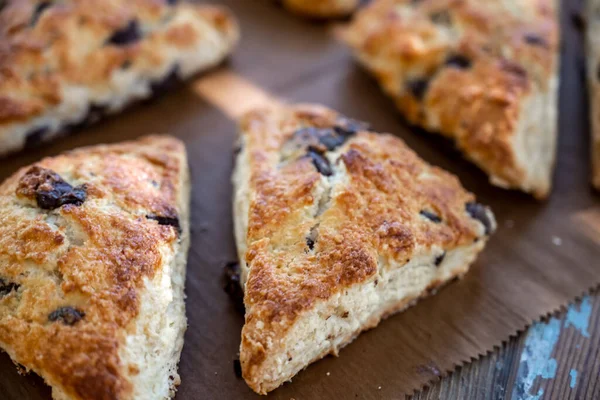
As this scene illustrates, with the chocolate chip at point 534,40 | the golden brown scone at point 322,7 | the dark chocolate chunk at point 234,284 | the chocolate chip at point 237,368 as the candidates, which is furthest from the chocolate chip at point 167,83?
the chocolate chip at point 534,40

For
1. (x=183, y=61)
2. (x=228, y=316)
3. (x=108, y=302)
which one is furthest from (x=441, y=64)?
(x=108, y=302)

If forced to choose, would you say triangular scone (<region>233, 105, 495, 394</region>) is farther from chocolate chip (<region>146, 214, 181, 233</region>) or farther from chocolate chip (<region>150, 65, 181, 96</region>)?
chocolate chip (<region>150, 65, 181, 96</region>)

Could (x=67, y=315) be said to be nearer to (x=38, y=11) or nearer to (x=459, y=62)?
(x=38, y=11)

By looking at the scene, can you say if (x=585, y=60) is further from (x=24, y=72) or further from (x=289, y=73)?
(x=24, y=72)

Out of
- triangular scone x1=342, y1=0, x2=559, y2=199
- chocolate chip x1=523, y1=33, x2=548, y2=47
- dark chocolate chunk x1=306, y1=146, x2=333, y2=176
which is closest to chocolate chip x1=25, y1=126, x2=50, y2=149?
dark chocolate chunk x1=306, y1=146, x2=333, y2=176

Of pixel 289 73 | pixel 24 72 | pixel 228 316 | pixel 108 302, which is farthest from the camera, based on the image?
pixel 289 73

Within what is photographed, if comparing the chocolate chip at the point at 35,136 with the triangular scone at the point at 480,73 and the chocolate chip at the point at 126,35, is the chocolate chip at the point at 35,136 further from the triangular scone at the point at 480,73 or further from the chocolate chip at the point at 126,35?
the triangular scone at the point at 480,73
